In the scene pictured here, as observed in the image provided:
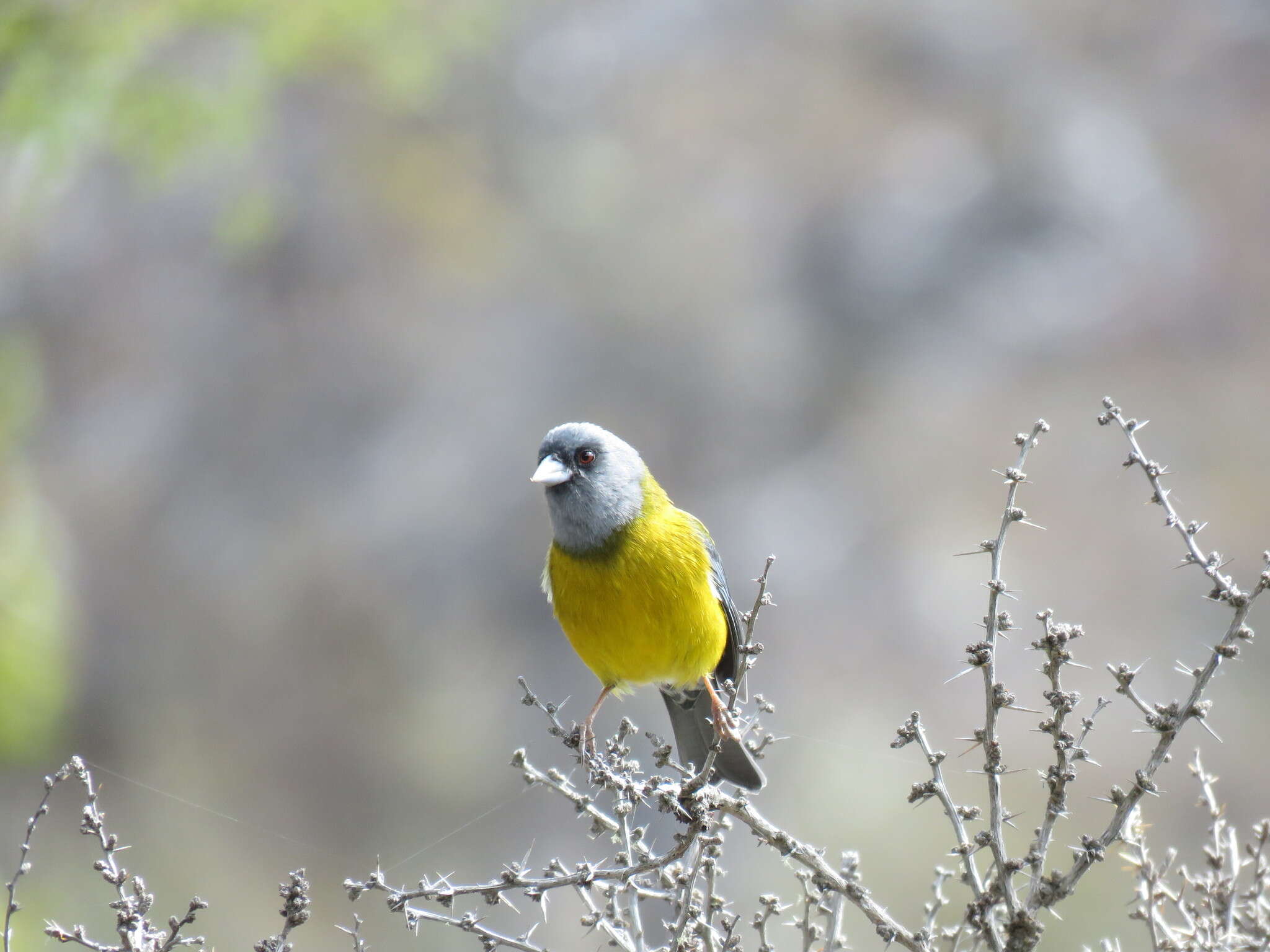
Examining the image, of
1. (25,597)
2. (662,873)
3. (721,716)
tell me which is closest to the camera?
(662,873)

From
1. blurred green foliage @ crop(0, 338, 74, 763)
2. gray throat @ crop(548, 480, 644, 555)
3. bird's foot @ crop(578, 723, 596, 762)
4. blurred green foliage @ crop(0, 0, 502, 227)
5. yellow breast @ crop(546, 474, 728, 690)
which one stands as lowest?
bird's foot @ crop(578, 723, 596, 762)

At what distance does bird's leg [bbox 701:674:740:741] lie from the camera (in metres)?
1.54

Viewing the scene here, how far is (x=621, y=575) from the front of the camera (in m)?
2.32

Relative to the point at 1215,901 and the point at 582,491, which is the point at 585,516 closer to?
the point at 582,491

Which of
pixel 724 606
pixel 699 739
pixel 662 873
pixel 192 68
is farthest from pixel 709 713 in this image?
pixel 192 68

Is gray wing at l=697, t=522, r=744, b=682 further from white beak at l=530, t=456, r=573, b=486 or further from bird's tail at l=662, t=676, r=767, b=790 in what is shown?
white beak at l=530, t=456, r=573, b=486

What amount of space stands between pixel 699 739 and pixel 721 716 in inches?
31.7

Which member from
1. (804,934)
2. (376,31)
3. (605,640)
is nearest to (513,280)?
(376,31)

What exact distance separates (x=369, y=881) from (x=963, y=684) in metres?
3.71

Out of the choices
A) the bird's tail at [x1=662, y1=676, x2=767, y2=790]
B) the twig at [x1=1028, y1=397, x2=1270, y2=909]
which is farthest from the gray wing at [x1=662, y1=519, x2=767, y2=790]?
the twig at [x1=1028, y1=397, x2=1270, y2=909]

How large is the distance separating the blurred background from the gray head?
2.42m

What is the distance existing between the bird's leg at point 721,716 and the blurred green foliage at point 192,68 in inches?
153

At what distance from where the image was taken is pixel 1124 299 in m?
5.12

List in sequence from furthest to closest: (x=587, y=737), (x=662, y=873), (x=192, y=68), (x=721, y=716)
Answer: (x=192, y=68) < (x=587, y=737) < (x=721, y=716) < (x=662, y=873)
